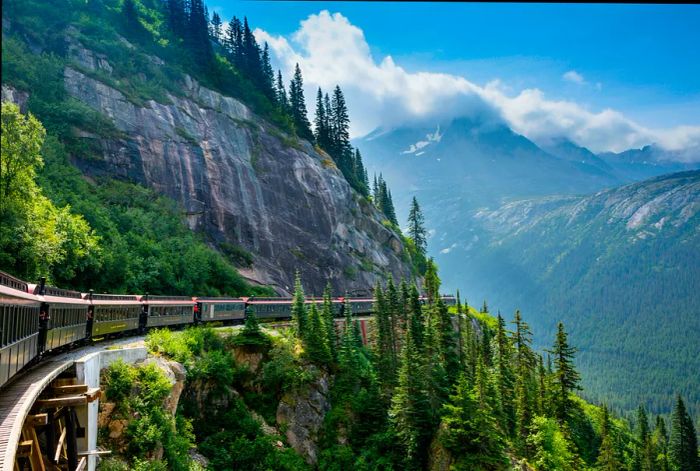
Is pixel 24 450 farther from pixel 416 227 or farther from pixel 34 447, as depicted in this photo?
pixel 416 227

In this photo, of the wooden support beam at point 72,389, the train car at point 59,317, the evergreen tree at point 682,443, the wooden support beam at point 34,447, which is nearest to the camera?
the wooden support beam at point 34,447

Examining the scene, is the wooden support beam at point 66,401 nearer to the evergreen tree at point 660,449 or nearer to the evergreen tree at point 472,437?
the evergreen tree at point 472,437

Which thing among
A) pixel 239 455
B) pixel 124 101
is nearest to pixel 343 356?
Result: pixel 239 455

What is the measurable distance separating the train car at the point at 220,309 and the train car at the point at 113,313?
28.5 feet

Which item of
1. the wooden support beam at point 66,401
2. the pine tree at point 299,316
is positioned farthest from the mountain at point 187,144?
→ the wooden support beam at point 66,401

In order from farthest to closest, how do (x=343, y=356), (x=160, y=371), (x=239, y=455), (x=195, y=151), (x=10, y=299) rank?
(x=195, y=151) < (x=343, y=356) < (x=239, y=455) < (x=160, y=371) < (x=10, y=299)

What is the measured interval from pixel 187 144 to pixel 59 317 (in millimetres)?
50473

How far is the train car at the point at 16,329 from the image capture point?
12916 mm

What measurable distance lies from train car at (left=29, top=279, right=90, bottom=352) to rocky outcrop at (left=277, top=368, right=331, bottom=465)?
1671cm

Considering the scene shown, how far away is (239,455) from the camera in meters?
32.0

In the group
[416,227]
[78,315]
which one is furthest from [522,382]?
[416,227]

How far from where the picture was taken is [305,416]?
126 ft

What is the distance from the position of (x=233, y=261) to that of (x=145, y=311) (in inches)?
1110

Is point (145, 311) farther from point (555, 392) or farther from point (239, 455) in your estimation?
point (555, 392)
